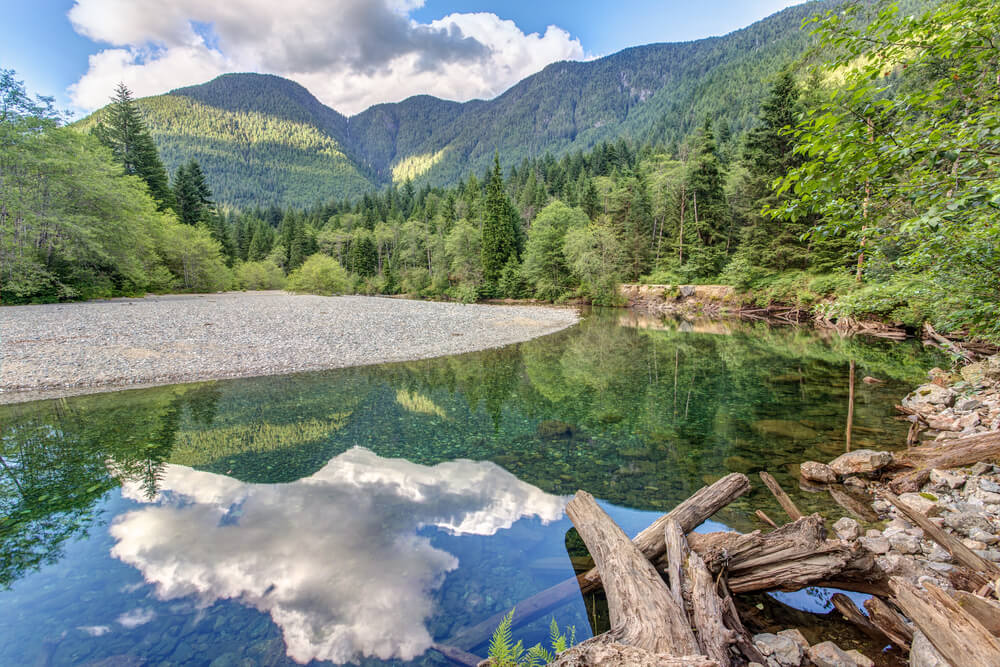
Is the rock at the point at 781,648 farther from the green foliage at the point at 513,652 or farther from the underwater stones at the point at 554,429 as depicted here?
the underwater stones at the point at 554,429

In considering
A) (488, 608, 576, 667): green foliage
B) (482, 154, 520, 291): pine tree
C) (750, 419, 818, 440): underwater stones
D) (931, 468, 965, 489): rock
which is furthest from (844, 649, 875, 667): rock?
(482, 154, 520, 291): pine tree

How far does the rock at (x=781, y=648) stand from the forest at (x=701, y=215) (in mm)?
2786

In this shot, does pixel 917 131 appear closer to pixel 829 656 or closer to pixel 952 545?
pixel 952 545

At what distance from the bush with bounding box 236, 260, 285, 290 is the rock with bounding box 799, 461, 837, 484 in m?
67.2

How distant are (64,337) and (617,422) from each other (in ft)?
56.4

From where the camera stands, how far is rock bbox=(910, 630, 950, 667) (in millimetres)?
2104

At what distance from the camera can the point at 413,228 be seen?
59125mm

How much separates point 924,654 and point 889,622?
0.68m

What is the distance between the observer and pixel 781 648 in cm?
259

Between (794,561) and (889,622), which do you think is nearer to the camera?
(889,622)

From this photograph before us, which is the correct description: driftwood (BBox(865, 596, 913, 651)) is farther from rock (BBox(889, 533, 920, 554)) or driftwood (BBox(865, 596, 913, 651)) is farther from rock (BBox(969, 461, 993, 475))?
rock (BBox(969, 461, 993, 475))

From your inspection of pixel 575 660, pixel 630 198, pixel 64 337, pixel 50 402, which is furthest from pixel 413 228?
pixel 575 660

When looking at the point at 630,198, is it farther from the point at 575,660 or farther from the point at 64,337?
the point at 575,660

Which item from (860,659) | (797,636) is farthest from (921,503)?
(797,636)
